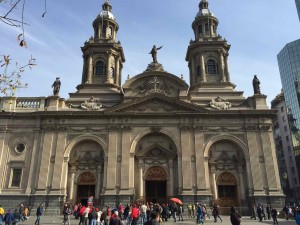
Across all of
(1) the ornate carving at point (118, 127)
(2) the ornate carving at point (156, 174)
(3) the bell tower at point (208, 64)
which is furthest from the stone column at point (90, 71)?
(2) the ornate carving at point (156, 174)

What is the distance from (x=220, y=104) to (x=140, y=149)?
11.2 meters

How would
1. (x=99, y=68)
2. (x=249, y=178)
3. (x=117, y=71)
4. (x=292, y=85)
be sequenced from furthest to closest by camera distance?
(x=292, y=85)
(x=117, y=71)
(x=99, y=68)
(x=249, y=178)

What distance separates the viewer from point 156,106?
3534cm

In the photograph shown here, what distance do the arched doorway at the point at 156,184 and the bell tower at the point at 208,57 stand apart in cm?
1359

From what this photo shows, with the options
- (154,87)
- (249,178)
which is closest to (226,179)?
(249,178)

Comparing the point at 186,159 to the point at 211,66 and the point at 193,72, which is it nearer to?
the point at 193,72

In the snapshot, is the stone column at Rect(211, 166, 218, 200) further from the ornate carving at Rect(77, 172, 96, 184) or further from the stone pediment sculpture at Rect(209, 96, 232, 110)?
the ornate carving at Rect(77, 172, 96, 184)

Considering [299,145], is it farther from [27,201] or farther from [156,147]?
[27,201]

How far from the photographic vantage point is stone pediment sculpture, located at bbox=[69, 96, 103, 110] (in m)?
35.9

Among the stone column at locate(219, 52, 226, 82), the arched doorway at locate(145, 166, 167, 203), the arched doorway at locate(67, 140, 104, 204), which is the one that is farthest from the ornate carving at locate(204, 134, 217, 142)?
the arched doorway at locate(67, 140, 104, 204)

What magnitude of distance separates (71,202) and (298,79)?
5817 cm

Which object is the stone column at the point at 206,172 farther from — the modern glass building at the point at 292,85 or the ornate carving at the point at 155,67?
the modern glass building at the point at 292,85

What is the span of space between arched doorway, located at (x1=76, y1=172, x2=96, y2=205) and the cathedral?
11cm

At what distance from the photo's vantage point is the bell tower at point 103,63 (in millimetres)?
39481
